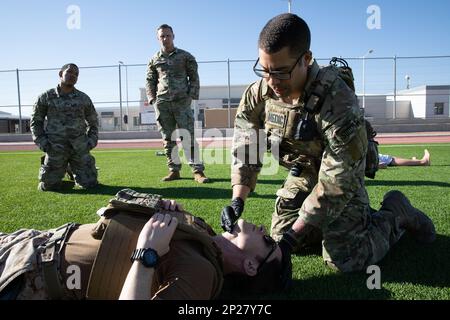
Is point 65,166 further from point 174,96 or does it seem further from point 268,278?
point 268,278

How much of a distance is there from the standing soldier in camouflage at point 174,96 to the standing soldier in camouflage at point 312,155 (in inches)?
140

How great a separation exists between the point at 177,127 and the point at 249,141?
154 inches

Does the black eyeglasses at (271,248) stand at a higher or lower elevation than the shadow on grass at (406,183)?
higher

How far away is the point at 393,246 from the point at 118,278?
2.21 metres

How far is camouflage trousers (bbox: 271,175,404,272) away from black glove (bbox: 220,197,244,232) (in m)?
0.56

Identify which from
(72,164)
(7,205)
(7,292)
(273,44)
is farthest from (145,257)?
(72,164)

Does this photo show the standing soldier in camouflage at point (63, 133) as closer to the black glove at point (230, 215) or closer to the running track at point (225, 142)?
the black glove at point (230, 215)

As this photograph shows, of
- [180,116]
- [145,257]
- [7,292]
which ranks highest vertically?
[180,116]

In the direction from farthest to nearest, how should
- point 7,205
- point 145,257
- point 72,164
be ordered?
point 72,164 < point 7,205 < point 145,257

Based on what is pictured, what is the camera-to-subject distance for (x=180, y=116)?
6.73m

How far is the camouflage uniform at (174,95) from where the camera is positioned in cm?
671

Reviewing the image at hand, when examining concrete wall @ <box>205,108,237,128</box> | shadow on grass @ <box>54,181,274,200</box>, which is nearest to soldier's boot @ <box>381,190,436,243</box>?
shadow on grass @ <box>54,181,274,200</box>

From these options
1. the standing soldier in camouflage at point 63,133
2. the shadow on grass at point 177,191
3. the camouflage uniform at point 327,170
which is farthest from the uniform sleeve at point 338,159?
the standing soldier in camouflage at point 63,133

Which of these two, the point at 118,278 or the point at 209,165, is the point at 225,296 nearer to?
the point at 118,278
